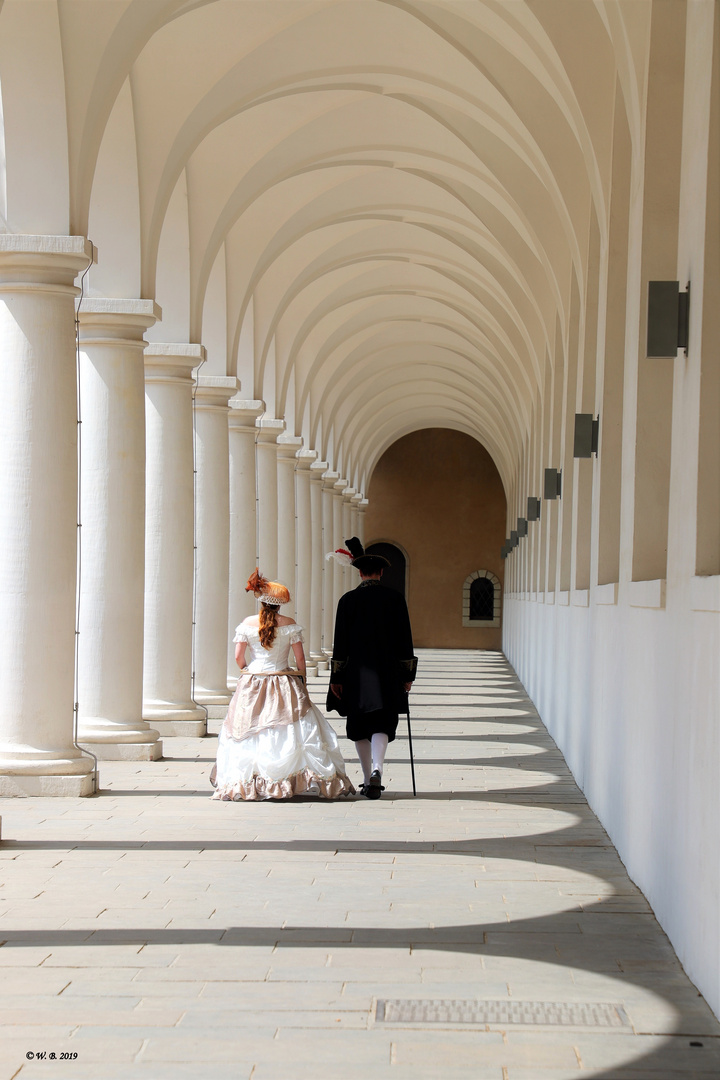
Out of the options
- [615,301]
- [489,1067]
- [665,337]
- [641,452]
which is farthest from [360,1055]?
[615,301]

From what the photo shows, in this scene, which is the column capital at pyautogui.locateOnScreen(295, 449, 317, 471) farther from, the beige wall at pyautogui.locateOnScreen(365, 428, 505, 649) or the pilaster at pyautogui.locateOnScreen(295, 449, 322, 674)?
the beige wall at pyautogui.locateOnScreen(365, 428, 505, 649)

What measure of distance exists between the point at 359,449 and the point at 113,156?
27.5 m

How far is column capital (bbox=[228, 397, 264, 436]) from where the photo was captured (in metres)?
17.4

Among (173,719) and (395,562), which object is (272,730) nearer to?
(173,719)

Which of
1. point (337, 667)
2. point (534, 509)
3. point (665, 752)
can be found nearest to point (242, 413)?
point (534, 509)

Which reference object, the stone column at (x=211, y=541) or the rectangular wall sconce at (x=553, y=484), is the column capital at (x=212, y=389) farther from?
the rectangular wall sconce at (x=553, y=484)

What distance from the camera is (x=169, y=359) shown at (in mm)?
13102

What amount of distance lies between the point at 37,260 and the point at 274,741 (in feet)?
11.4

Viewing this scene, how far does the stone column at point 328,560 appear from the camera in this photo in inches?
1169

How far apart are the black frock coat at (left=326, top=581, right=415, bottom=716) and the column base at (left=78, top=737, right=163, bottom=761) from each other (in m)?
2.47

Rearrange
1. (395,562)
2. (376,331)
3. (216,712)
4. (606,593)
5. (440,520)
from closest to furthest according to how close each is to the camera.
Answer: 1. (606,593)
2. (216,712)
3. (376,331)
4. (440,520)
5. (395,562)

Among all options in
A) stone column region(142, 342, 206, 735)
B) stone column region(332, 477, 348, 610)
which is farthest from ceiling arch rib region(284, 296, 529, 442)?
stone column region(142, 342, 206, 735)

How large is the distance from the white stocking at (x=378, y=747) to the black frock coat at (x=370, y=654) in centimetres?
19

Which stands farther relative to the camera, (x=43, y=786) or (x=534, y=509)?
(x=534, y=509)
